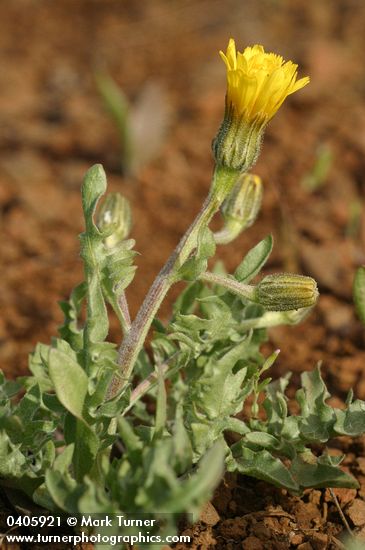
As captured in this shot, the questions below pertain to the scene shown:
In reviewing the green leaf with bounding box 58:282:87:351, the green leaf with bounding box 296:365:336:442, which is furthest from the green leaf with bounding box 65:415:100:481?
the green leaf with bounding box 296:365:336:442

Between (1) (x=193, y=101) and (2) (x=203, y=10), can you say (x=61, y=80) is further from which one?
(2) (x=203, y=10)

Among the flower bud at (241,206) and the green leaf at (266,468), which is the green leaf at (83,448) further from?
the flower bud at (241,206)

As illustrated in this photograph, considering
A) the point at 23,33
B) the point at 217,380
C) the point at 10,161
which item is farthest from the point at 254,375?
the point at 23,33

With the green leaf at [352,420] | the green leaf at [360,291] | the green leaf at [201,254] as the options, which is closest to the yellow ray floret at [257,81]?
the green leaf at [201,254]

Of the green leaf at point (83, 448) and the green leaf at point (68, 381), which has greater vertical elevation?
the green leaf at point (68, 381)

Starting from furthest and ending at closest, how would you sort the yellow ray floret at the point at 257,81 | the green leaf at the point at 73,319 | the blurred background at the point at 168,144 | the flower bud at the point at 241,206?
the blurred background at the point at 168,144
the flower bud at the point at 241,206
the green leaf at the point at 73,319
the yellow ray floret at the point at 257,81

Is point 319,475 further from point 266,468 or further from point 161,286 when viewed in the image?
point 161,286
